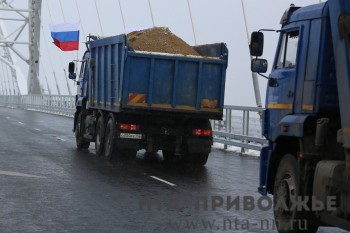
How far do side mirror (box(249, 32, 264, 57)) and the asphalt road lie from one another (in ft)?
7.41

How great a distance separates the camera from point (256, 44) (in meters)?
8.91

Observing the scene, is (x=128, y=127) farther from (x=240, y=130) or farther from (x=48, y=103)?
(x=48, y=103)

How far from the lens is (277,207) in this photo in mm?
8141

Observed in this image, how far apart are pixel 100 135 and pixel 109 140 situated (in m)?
0.97

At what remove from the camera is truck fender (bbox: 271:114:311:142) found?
297 inches

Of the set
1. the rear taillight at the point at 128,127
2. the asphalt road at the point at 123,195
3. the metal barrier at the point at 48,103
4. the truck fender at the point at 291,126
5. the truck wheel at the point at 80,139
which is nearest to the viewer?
the truck fender at the point at 291,126

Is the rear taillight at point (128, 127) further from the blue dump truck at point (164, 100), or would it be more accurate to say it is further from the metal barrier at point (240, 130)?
the metal barrier at point (240, 130)

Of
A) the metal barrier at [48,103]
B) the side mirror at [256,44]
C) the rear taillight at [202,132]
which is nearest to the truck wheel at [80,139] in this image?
the rear taillight at [202,132]

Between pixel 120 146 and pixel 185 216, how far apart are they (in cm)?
686

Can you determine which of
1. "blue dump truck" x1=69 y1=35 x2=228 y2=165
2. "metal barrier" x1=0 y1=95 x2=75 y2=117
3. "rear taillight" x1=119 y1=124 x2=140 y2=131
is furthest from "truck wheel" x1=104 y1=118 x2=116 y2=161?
"metal barrier" x1=0 y1=95 x2=75 y2=117

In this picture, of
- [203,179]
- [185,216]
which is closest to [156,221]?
[185,216]

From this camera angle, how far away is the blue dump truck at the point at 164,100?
1567cm

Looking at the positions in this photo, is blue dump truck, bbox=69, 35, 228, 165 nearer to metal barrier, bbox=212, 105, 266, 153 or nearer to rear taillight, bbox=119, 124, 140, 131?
rear taillight, bbox=119, 124, 140, 131

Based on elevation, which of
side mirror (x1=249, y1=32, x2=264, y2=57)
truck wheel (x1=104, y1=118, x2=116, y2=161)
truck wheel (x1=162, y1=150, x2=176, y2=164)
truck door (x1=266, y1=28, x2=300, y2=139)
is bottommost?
truck wheel (x1=162, y1=150, x2=176, y2=164)
